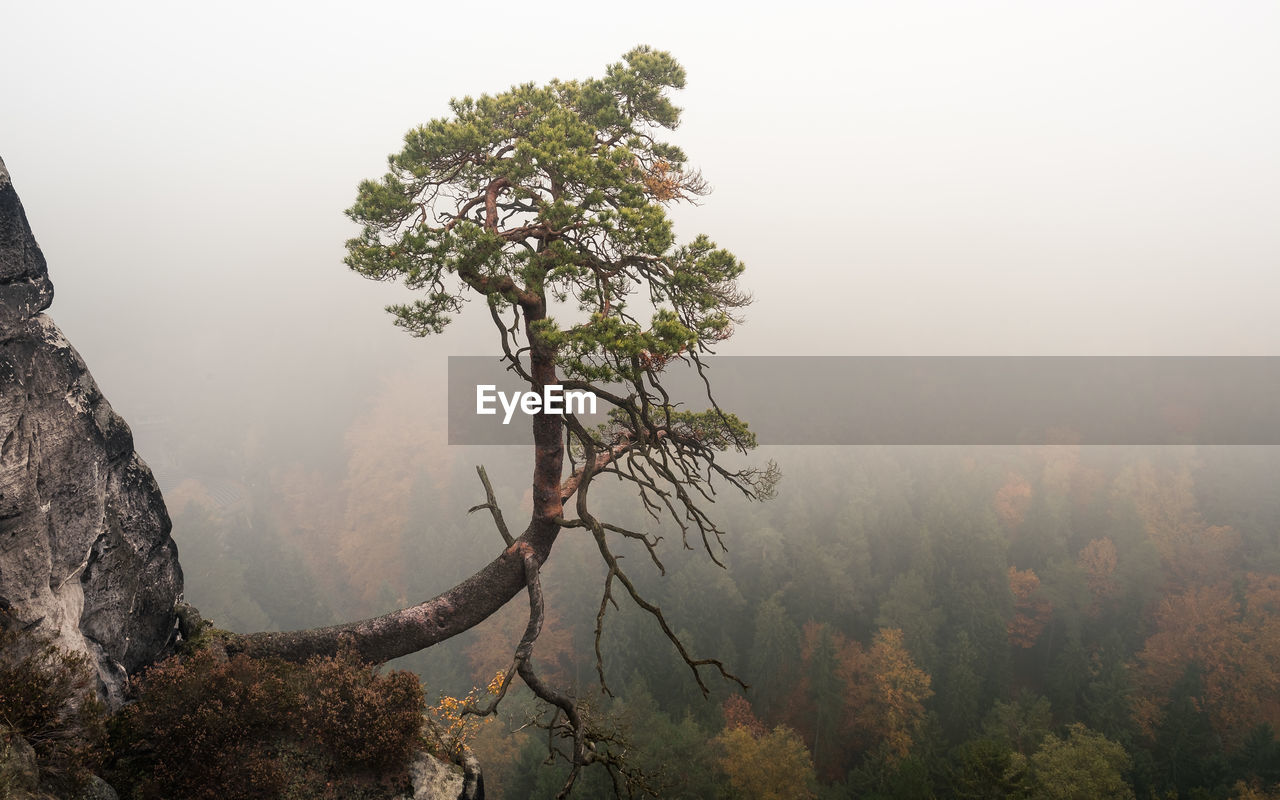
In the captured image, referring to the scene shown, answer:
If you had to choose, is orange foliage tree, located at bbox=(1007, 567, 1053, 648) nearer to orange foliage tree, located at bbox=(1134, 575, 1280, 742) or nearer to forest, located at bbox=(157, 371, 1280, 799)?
forest, located at bbox=(157, 371, 1280, 799)

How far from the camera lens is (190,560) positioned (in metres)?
72.2

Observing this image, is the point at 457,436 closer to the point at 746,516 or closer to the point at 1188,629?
the point at 746,516

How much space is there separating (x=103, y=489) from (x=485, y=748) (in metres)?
43.3

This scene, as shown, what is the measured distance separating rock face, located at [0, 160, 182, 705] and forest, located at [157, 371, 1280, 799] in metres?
19.8

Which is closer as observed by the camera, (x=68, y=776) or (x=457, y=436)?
(x=68, y=776)

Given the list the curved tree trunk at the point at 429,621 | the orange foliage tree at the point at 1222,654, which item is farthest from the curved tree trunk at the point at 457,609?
the orange foliage tree at the point at 1222,654

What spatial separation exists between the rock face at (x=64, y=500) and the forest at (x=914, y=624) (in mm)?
19832

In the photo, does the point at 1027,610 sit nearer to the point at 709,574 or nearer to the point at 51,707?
the point at 709,574

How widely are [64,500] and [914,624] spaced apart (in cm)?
5299

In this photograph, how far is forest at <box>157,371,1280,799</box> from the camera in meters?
37.4

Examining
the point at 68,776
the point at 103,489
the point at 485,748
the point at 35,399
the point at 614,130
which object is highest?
the point at 614,130

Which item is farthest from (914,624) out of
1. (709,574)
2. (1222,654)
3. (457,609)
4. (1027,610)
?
(457,609)

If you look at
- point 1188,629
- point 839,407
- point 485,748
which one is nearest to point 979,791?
point 485,748

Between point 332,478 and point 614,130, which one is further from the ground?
point 614,130
